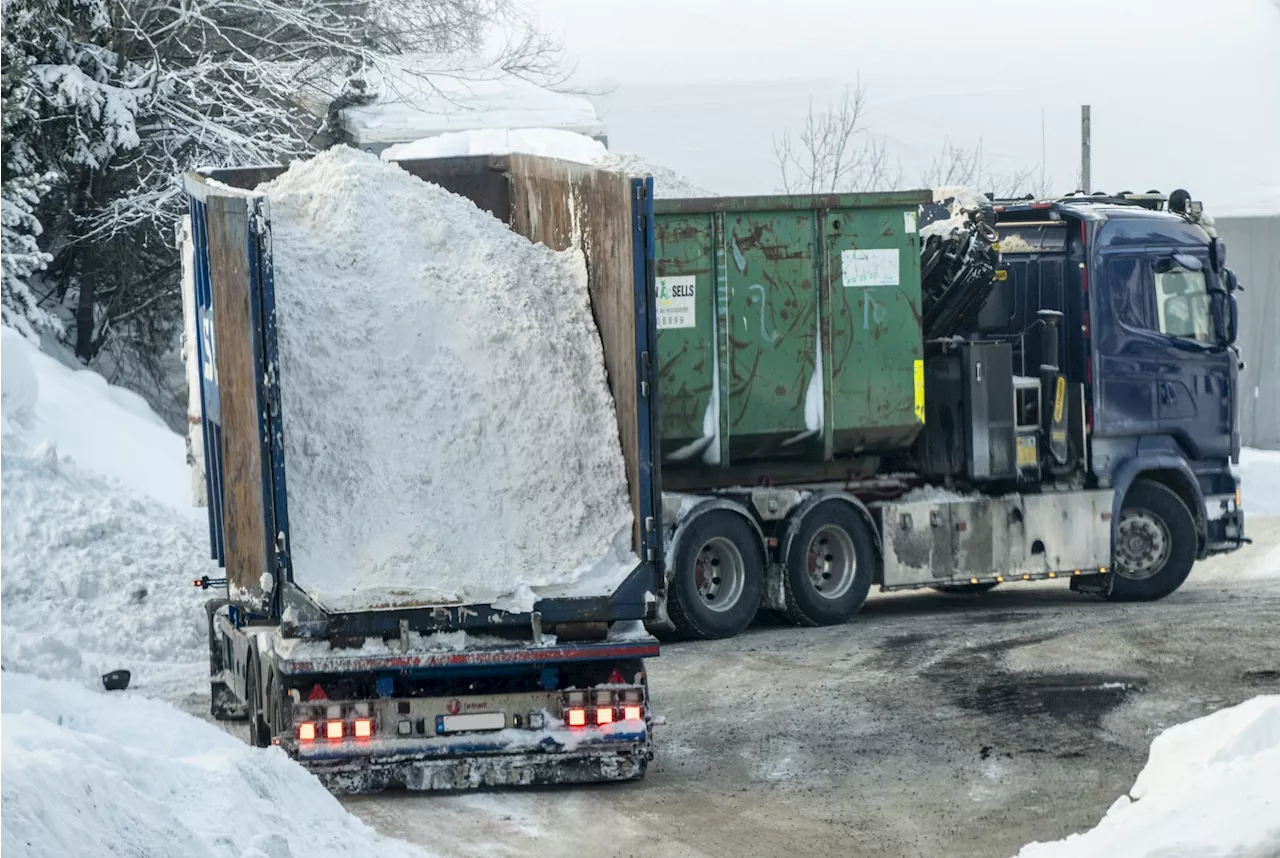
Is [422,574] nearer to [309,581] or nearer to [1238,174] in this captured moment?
[309,581]

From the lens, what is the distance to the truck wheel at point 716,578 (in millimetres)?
14141

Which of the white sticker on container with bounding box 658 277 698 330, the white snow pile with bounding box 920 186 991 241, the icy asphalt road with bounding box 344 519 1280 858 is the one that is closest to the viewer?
the icy asphalt road with bounding box 344 519 1280 858

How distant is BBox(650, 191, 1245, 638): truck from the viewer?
14148mm

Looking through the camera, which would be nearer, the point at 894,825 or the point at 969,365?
the point at 894,825

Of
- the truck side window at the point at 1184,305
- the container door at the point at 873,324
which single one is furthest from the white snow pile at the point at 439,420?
the truck side window at the point at 1184,305

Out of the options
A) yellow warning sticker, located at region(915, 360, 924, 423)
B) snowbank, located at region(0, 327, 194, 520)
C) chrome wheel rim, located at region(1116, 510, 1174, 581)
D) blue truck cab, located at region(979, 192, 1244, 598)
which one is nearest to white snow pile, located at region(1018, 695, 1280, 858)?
yellow warning sticker, located at region(915, 360, 924, 423)

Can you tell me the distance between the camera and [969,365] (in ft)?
49.0

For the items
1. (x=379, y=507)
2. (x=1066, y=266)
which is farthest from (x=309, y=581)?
(x=1066, y=266)

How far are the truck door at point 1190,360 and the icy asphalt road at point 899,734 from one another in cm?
141

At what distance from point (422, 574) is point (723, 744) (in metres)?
2.26

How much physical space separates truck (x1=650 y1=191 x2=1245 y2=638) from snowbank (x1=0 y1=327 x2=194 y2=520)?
4.68 m

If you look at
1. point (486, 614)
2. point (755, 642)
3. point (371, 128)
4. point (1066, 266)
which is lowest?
point (755, 642)

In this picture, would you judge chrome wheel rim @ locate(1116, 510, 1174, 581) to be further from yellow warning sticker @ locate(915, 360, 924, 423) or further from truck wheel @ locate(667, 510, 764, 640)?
truck wheel @ locate(667, 510, 764, 640)

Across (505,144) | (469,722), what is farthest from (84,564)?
(505,144)
